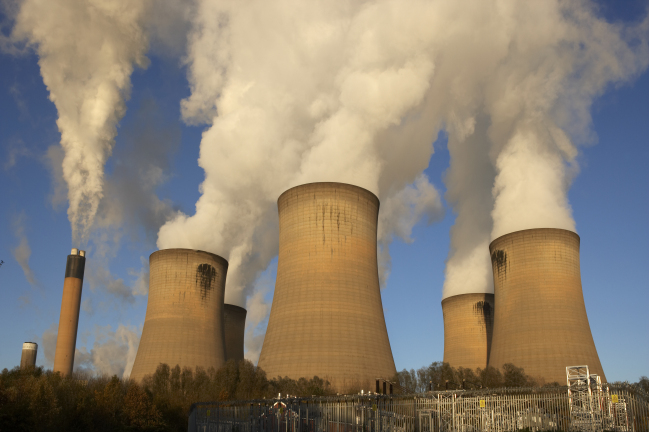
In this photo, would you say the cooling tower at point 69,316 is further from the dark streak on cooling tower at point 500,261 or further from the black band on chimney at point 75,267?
the dark streak on cooling tower at point 500,261

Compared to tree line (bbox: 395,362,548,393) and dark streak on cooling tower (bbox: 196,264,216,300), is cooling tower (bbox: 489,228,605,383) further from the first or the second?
dark streak on cooling tower (bbox: 196,264,216,300)

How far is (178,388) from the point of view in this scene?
83.9 ft

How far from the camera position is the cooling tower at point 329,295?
865 inches

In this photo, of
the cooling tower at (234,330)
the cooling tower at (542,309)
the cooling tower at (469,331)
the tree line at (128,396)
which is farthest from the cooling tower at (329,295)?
the cooling tower at (234,330)

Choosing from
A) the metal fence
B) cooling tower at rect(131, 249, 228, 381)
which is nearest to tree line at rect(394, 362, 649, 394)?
the metal fence

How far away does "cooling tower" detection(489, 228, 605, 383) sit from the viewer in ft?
78.6

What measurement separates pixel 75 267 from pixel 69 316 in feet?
12.1

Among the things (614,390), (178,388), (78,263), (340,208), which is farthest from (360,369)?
(78,263)

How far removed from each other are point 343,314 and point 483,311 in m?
17.1

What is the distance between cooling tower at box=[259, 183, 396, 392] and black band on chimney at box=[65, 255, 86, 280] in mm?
24208

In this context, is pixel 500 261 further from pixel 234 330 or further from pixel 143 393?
pixel 234 330

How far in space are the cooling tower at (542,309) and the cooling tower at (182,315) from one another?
1399 centimetres

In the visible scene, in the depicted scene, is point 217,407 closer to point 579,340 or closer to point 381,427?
point 381,427

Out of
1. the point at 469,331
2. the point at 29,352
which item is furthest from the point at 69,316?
the point at 469,331
